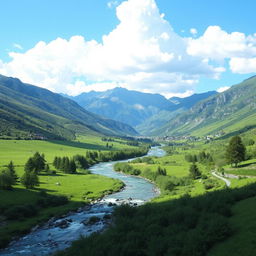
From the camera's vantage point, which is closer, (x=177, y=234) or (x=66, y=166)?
(x=177, y=234)

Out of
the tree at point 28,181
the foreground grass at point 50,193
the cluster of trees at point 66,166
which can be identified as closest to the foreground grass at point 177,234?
the foreground grass at point 50,193

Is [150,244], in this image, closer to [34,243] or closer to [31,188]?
[34,243]

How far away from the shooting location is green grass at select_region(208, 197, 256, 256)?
2537 cm

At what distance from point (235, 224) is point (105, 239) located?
18547 mm

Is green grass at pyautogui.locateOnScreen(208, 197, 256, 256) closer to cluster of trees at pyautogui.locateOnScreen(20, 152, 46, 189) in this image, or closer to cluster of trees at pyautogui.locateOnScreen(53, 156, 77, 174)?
cluster of trees at pyautogui.locateOnScreen(20, 152, 46, 189)

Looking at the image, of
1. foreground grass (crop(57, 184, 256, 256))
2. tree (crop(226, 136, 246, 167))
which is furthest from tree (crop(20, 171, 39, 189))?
tree (crop(226, 136, 246, 167))

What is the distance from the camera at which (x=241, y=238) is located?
92.1 feet

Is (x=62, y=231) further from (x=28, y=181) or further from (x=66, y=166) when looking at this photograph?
(x=66, y=166)

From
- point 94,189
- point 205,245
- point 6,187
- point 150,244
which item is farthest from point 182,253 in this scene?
point 94,189

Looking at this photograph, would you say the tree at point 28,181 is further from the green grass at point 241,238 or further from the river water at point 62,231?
the green grass at point 241,238

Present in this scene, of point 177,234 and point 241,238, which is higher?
point 241,238

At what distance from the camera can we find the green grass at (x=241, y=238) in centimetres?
2537

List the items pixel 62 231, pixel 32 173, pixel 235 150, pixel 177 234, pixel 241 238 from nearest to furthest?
pixel 241 238 < pixel 177 234 < pixel 62 231 < pixel 235 150 < pixel 32 173

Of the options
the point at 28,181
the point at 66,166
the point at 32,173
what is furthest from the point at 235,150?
the point at 66,166
